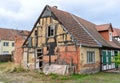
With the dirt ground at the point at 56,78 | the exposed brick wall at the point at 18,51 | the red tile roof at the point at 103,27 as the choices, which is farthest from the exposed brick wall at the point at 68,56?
the red tile roof at the point at 103,27

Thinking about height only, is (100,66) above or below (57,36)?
below

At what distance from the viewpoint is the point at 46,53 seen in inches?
954

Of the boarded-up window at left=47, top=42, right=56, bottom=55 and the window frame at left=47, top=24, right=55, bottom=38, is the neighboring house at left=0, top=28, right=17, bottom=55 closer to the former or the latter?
the window frame at left=47, top=24, right=55, bottom=38

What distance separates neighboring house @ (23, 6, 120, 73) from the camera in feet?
71.1

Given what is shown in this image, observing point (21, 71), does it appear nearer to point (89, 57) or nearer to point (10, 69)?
point (10, 69)

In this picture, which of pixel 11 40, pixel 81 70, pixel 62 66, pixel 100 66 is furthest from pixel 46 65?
pixel 11 40

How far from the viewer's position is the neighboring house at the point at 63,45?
2166 centimetres

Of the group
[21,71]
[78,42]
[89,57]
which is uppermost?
[78,42]

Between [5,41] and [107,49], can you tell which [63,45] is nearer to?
[107,49]

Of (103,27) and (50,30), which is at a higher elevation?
(103,27)

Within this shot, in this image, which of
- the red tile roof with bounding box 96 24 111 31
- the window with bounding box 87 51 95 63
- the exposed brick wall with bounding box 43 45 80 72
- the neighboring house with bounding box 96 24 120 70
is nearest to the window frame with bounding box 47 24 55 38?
the exposed brick wall with bounding box 43 45 80 72

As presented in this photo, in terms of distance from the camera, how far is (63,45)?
2248cm

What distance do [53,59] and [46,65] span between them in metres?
1.17

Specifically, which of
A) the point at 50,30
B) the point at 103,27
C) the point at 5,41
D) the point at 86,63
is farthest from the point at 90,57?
the point at 5,41
